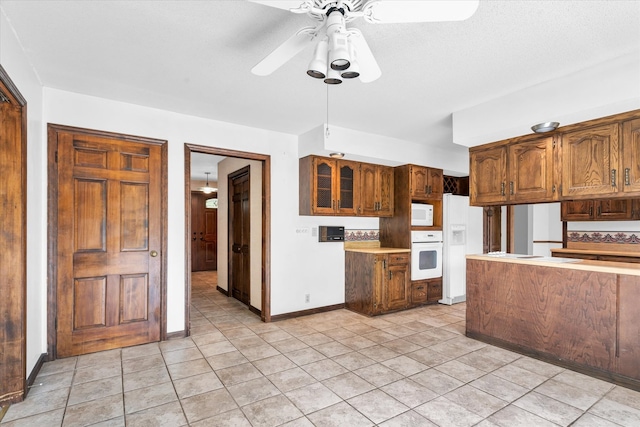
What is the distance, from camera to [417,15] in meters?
1.47

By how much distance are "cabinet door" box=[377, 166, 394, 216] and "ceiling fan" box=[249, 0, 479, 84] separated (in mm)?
3260

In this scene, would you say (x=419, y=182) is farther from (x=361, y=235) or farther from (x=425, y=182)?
(x=361, y=235)

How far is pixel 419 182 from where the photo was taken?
201 inches

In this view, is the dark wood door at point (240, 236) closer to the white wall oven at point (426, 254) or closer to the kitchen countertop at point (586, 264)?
the white wall oven at point (426, 254)

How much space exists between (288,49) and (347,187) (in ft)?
10.0

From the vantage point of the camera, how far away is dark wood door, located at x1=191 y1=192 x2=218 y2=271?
8758 millimetres

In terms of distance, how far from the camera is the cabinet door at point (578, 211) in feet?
17.2

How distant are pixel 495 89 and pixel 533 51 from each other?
0.69m

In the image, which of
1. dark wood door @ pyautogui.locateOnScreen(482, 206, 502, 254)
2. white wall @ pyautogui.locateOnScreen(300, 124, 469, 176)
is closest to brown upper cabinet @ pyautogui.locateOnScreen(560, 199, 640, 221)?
dark wood door @ pyautogui.locateOnScreen(482, 206, 502, 254)

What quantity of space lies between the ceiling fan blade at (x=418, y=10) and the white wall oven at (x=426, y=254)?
3.75 meters

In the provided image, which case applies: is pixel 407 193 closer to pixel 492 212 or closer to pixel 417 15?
pixel 492 212

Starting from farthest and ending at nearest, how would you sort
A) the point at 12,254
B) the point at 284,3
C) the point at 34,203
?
the point at 34,203, the point at 12,254, the point at 284,3

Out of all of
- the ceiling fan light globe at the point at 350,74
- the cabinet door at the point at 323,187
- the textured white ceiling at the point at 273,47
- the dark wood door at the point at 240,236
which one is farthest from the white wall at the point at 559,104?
the dark wood door at the point at 240,236

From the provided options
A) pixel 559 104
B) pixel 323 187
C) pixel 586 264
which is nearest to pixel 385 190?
pixel 323 187
